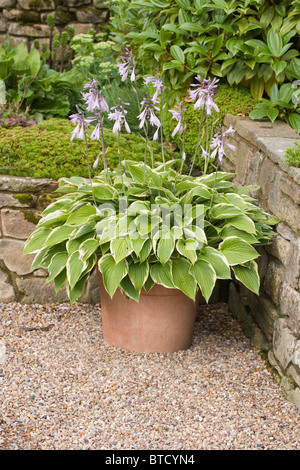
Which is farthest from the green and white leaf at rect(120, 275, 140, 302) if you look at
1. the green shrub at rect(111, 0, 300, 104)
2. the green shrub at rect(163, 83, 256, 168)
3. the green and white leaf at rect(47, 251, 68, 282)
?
the green shrub at rect(111, 0, 300, 104)

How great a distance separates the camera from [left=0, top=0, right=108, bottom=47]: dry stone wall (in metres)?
5.85

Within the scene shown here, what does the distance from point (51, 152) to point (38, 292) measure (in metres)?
0.85

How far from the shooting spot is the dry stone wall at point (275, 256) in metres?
2.79

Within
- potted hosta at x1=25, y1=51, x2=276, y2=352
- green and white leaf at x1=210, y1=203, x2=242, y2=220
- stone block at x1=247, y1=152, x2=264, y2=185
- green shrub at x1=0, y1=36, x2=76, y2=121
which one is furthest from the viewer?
green shrub at x1=0, y1=36, x2=76, y2=121

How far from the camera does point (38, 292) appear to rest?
3.71 meters

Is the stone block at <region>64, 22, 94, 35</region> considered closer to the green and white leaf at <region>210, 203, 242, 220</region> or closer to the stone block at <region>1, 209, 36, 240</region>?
the stone block at <region>1, 209, 36, 240</region>

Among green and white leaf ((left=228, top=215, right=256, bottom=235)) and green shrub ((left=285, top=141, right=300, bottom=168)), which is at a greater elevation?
green shrub ((left=285, top=141, right=300, bottom=168))

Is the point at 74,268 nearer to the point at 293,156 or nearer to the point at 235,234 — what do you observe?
the point at 235,234

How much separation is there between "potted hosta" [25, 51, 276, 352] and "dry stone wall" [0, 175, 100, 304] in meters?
0.34

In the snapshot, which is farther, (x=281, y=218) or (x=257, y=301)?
(x=257, y=301)

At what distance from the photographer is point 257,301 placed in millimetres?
3264

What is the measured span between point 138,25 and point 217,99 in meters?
1.20

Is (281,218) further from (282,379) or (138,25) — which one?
(138,25)

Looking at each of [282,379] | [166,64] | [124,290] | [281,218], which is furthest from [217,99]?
[282,379]
